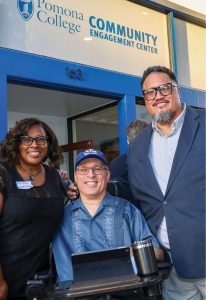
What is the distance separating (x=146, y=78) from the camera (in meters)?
2.47

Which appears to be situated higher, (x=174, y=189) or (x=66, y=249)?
(x=174, y=189)

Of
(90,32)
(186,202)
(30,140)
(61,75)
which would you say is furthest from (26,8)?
(186,202)

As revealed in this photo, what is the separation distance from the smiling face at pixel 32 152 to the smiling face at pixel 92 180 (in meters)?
0.26

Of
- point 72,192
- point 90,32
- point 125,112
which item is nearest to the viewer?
point 72,192

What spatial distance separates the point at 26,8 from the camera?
407cm

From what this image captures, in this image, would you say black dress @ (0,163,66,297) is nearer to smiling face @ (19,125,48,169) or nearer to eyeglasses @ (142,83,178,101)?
smiling face @ (19,125,48,169)

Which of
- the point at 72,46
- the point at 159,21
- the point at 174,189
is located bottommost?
the point at 174,189

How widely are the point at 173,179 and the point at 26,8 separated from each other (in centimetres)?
277

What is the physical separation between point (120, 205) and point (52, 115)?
4032mm

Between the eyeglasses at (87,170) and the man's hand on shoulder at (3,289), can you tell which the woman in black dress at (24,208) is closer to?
the man's hand on shoulder at (3,289)

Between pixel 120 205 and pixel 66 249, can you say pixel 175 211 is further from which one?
pixel 66 249

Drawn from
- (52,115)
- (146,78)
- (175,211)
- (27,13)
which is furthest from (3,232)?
(52,115)

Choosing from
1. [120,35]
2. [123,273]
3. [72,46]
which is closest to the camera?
[123,273]

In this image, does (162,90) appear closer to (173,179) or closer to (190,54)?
(173,179)
